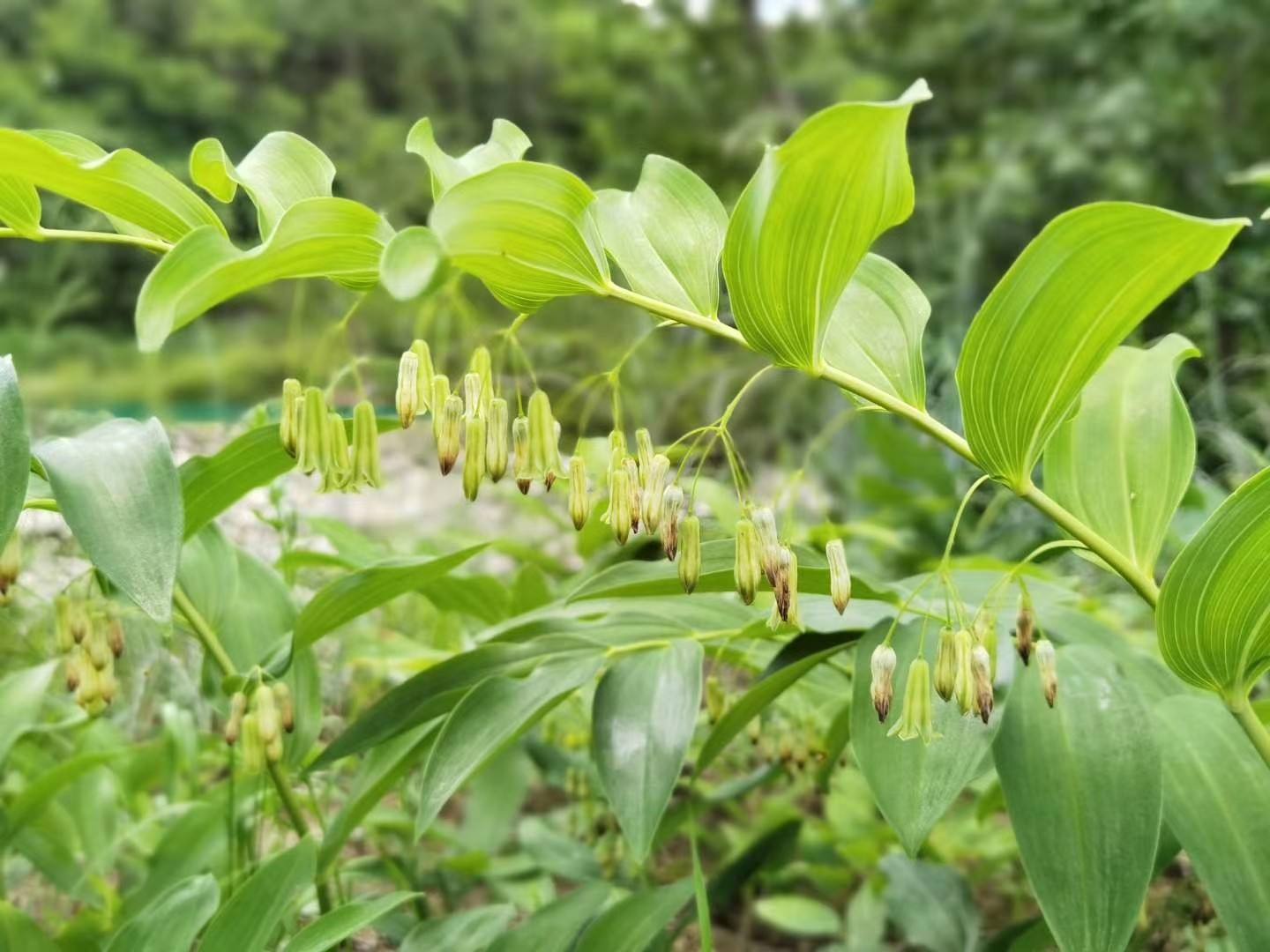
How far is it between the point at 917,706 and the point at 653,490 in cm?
12

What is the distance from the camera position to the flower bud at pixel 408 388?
42 cm

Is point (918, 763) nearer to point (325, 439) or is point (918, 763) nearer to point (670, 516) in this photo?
point (670, 516)

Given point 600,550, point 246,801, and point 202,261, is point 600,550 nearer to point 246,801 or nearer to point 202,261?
point 246,801

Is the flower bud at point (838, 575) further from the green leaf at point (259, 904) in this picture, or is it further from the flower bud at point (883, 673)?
the green leaf at point (259, 904)

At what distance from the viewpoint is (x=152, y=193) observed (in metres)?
0.42

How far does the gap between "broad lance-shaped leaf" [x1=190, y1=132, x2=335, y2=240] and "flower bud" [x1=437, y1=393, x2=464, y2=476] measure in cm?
8

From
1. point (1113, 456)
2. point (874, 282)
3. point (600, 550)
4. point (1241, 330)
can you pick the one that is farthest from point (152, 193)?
point (1241, 330)

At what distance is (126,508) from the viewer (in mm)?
395

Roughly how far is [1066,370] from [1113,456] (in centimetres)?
15

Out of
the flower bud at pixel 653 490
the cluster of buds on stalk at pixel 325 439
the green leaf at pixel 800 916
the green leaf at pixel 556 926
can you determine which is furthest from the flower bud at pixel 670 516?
the green leaf at pixel 800 916

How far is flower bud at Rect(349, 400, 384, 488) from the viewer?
1.43 ft

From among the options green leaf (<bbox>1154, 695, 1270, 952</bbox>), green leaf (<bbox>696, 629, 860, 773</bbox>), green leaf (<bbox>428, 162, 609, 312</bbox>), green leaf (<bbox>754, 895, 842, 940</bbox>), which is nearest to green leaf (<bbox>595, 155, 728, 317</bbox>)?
green leaf (<bbox>428, 162, 609, 312</bbox>)

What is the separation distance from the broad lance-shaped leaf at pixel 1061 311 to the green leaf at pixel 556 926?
0.91 feet

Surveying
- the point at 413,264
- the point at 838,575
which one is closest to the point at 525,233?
the point at 413,264
